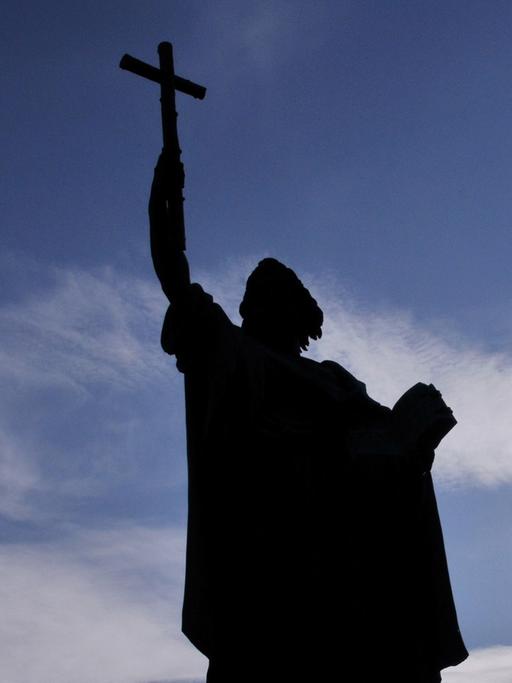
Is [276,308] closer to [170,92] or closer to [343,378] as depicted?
[343,378]

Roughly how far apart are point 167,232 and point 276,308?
1.08 m

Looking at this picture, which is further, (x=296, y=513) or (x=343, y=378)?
(x=343, y=378)

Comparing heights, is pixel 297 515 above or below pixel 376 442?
below

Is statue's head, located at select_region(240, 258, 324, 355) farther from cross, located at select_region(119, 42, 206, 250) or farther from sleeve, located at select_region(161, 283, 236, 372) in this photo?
cross, located at select_region(119, 42, 206, 250)

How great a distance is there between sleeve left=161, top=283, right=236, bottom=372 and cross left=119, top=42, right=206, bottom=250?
442mm

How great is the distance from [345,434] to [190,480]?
1.09 m

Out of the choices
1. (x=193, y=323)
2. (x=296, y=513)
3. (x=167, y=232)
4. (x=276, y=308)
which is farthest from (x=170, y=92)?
(x=296, y=513)

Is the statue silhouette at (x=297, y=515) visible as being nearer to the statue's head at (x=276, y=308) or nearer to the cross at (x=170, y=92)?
the cross at (x=170, y=92)

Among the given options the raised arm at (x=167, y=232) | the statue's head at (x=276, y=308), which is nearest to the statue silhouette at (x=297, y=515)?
the raised arm at (x=167, y=232)

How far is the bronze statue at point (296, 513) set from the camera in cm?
599

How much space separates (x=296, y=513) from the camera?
6293 millimetres

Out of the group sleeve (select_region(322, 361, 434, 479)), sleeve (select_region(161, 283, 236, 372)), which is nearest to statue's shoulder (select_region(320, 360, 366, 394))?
sleeve (select_region(322, 361, 434, 479))

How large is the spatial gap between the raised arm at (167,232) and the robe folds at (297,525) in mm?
143

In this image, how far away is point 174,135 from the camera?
23.0ft
